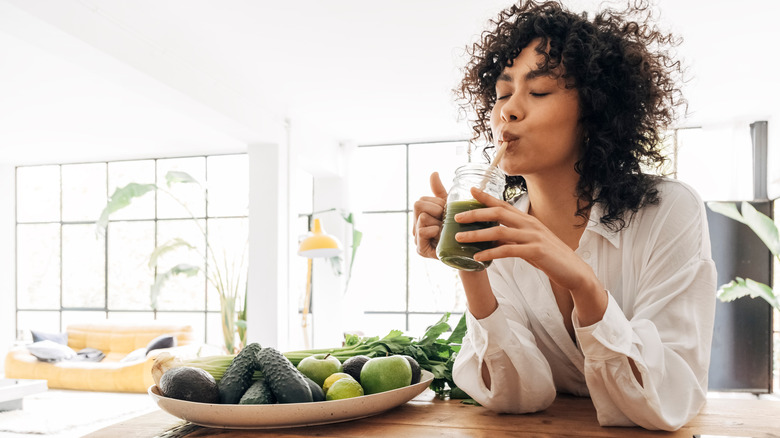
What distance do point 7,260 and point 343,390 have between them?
1092cm

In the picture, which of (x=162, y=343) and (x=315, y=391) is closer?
(x=315, y=391)

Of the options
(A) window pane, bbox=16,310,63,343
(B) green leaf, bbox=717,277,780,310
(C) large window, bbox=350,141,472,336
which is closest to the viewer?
(B) green leaf, bbox=717,277,780,310

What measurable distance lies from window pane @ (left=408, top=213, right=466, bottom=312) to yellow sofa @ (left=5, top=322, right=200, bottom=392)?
3.11 m

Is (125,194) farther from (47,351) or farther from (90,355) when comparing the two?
(90,355)

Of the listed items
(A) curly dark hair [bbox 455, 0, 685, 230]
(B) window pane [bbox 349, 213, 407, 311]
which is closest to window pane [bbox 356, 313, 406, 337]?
(B) window pane [bbox 349, 213, 407, 311]

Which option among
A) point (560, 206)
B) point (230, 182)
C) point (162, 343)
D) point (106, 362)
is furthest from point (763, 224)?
point (106, 362)

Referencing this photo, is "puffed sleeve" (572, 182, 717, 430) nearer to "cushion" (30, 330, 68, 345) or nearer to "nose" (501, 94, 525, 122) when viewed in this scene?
"nose" (501, 94, 525, 122)

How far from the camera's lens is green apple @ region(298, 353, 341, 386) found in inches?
45.3

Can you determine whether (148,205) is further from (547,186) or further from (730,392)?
(547,186)

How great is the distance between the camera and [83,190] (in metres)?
10.2

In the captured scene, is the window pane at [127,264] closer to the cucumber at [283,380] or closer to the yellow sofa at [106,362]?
the yellow sofa at [106,362]

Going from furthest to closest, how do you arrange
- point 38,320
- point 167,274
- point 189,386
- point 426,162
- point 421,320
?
point 38,320, point 426,162, point 421,320, point 167,274, point 189,386

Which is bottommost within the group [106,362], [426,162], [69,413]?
[69,413]

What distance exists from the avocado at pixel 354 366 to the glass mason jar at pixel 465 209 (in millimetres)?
299
